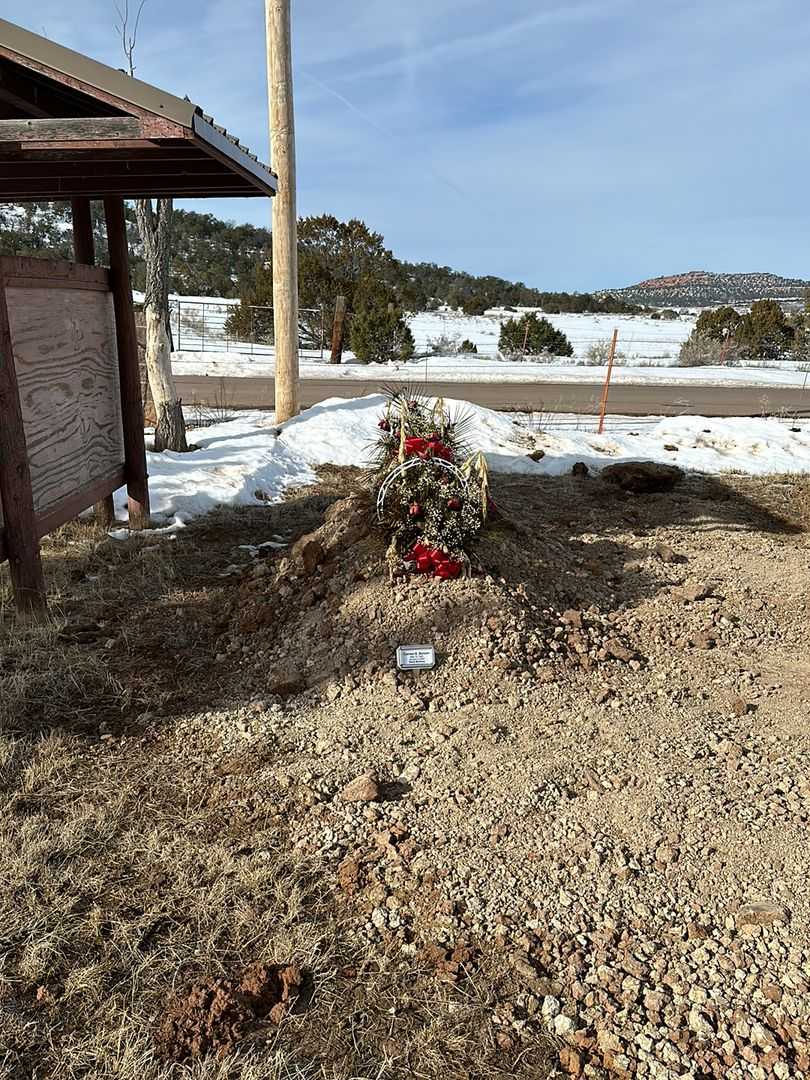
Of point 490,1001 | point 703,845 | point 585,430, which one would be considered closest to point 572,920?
point 490,1001

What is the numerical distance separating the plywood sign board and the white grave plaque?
7.20 ft

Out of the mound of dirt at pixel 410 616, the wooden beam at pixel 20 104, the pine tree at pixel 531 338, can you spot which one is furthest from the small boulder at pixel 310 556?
A: the pine tree at pixel 531 338

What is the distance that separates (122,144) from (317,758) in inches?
105

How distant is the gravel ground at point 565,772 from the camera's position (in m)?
2.03

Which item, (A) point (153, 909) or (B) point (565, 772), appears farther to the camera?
(B) point (565, 772)

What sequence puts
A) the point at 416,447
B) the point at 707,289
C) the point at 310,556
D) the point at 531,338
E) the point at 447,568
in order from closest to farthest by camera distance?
the point at 447,568
the point at 416,447
the point at 310,556
the point at 531,338
the point at 707,289

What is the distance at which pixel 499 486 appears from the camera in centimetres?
723

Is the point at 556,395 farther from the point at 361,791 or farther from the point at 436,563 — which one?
the point at 361,791

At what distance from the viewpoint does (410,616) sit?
3693 millimetres

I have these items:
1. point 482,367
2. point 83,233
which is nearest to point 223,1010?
point 83,233

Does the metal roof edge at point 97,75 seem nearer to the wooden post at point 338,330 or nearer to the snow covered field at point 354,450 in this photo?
the snow covered field at point 354,450

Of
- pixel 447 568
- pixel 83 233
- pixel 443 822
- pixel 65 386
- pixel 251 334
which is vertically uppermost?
pixel 83 233

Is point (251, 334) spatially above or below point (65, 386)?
below

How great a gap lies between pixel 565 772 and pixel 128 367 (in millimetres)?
4252
